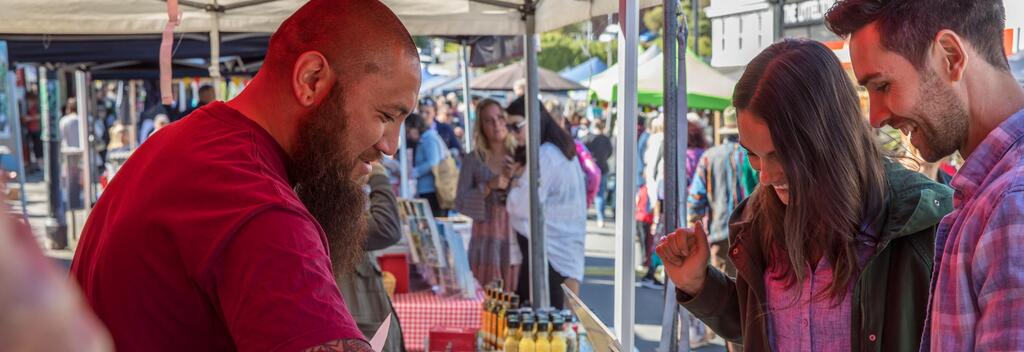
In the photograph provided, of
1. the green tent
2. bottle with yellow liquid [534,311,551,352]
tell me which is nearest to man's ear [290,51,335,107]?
bottle with yellow liquid [534,311,551,352]

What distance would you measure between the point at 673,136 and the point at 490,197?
4.08 m

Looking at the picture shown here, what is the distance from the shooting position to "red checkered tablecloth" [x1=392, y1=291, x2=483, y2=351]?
5.37 metres

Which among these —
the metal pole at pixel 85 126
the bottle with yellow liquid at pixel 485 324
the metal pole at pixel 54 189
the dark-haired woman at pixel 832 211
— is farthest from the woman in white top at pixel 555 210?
the metal pole at pixel 54 189

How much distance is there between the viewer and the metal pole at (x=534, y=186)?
564 centimetres

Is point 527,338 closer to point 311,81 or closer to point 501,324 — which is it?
point 501,324

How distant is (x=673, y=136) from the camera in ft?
10.4

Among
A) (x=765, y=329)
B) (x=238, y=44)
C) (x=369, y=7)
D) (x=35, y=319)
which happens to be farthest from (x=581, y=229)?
(x=35, y=319)

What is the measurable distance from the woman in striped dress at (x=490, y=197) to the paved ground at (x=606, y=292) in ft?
3.43

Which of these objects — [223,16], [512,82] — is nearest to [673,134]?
[223,16]

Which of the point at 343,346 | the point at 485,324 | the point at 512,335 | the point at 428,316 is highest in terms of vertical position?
the point at 343,346

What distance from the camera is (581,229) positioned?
7105 millimetres

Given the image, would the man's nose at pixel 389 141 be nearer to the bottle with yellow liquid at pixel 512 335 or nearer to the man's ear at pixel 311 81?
the man's ear at pixel 311 81

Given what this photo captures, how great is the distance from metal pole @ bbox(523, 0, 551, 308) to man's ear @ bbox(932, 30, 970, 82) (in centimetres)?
393

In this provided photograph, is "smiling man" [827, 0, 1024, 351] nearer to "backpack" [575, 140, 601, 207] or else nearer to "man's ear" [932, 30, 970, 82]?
"man's ear" [932, 30, 970, 82]
